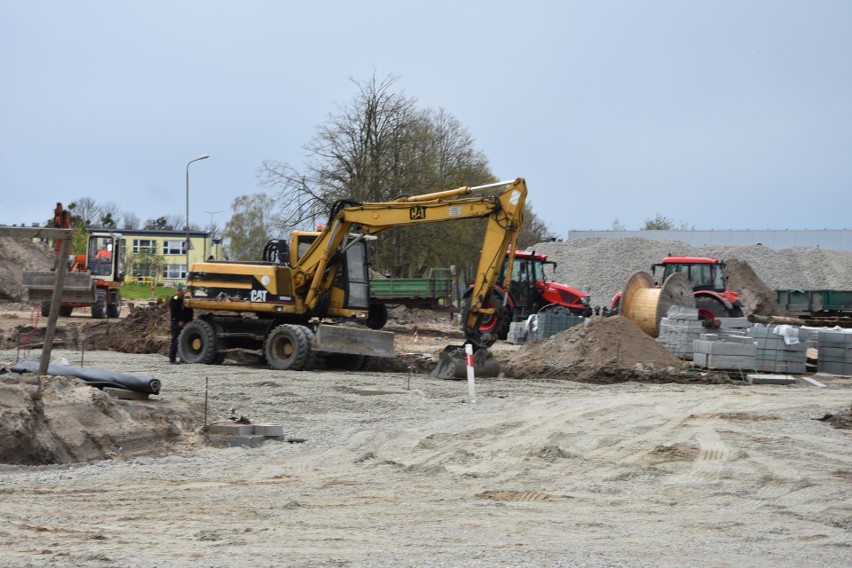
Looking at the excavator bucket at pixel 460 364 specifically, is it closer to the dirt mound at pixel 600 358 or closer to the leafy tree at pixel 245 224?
the dirt mound at pixel 600 358

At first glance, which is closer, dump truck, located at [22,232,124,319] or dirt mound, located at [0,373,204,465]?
dirt mound, located at [0,373,204,465]

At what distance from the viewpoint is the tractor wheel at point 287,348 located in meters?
20.0

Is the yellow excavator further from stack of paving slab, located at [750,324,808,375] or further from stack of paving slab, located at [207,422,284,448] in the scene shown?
stack of paving slab, located at [207,422,284,448]

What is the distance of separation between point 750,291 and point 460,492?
33.5 m

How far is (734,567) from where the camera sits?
6539 mm

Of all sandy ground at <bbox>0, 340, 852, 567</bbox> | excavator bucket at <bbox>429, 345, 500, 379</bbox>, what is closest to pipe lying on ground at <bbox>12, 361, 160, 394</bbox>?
sandy ground at <bbox>0, 340, 852, 567</bbox>

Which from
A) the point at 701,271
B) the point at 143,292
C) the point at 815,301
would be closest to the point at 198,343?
the point at 701,271

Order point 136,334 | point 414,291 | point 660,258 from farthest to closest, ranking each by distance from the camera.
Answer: point 660,258 < point 414,291 < point 136,334

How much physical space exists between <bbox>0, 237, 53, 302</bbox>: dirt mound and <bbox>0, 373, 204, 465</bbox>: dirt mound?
3988cm

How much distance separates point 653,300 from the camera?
88.0 ft

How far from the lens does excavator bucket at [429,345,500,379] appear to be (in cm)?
1948

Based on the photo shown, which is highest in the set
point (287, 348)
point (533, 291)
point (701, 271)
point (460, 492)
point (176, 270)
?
point (176, 270)

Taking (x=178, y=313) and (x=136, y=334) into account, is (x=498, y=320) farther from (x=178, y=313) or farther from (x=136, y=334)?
(x=178, y=313)

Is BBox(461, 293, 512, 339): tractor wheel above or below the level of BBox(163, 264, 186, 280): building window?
below
